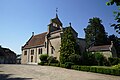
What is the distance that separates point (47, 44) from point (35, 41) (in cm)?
987

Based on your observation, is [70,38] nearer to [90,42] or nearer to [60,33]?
[60,33]

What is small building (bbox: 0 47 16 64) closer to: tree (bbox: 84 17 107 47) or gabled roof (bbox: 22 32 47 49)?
gabled roof (bbox: 22 32 47 49)

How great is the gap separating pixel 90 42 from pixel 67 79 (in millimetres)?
58510

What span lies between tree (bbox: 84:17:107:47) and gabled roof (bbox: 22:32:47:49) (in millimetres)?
26977

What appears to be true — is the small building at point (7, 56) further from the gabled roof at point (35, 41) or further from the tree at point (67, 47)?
the tree at point (67, 47)

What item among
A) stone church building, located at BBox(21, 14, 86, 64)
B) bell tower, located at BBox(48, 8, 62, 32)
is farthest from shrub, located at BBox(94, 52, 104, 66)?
bell tower, located at BBox(48, 8, 62, 32)

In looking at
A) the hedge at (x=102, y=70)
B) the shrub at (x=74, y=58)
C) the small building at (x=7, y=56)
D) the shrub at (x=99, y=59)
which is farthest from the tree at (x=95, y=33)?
the hedge at (x=102, y=70)

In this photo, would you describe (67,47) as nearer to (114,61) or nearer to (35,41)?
(114,61)

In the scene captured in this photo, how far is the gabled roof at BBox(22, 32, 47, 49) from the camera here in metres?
53.0

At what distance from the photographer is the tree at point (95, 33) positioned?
242ft

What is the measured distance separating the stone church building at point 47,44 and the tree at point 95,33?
26650mm

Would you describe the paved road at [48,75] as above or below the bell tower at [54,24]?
below

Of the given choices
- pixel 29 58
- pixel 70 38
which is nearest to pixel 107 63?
pixel 70 38

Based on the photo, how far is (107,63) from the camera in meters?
46.5
